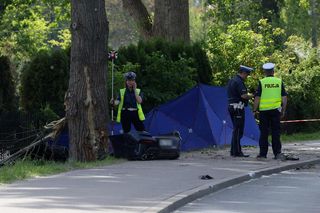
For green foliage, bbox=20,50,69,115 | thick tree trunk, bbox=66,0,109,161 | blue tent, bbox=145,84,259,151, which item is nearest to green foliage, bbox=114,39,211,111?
blue tent, bbox=145,84,259,151

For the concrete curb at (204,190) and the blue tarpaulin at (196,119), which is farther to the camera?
the blue tarpaulin at (196,119)

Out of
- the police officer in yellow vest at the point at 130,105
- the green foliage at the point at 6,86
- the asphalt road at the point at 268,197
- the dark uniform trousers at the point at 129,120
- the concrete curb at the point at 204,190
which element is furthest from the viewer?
the green foliage at the point at 6,86

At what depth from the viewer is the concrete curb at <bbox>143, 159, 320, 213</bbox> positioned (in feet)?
33.6

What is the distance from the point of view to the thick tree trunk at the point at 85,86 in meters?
16.7

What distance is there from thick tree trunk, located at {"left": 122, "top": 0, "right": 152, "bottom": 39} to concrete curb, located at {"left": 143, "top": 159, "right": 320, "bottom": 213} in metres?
12.7

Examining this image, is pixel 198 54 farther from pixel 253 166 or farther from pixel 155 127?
pixel 253 166

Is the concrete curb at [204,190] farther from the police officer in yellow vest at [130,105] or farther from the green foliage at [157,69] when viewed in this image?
the green foliage at [157,69]

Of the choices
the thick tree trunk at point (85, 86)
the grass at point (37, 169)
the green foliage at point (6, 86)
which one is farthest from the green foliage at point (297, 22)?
the grass at point (37, 169)

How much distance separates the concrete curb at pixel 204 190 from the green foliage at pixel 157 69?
19.8ft

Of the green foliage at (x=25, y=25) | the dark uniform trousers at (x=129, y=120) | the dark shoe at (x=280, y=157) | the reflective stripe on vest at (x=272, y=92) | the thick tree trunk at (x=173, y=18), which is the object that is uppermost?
the green foliage at (x=25, y=25)

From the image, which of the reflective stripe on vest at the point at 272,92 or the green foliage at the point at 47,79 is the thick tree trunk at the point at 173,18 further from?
the reflective stripe on vest at the point at 272,92

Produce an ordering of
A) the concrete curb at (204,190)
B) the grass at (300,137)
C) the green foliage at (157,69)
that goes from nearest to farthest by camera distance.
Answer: the concrete curb at (204,190) < the green foliage at (157,69) < the grass at (300,137)

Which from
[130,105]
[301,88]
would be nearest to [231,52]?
[301,88]

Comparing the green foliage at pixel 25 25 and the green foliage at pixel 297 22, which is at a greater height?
the green foliage at pixel 297 22
